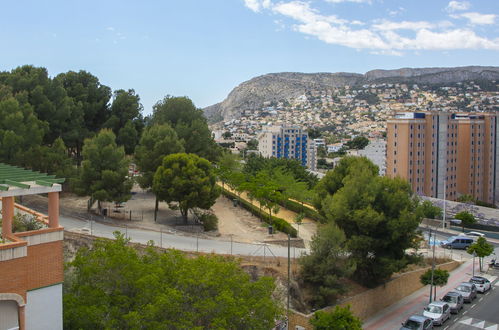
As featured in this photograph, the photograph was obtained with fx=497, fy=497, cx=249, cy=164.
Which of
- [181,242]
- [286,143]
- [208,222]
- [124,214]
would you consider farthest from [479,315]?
[286,143]

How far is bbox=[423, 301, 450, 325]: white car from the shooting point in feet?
74.7

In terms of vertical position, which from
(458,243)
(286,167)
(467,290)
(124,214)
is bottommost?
(458,243)

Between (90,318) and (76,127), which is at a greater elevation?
(76,127)

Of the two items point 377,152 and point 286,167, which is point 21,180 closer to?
point 286,167

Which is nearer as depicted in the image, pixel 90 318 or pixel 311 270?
pixel 90 318

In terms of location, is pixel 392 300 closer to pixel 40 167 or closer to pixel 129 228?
pixel 129 228

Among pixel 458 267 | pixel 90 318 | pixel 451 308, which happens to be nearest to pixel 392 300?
pixel 451 308

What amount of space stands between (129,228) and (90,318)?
51.7ft

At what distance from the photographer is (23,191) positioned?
1096 centimetres

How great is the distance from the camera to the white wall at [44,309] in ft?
34.7

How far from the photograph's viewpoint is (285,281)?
71.1 ft

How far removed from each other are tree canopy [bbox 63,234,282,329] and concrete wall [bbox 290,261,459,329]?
18.2ft

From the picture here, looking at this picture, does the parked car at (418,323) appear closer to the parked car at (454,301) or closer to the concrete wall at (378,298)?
the concrete wall at (378,298)

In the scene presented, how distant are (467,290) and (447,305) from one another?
3685mm
